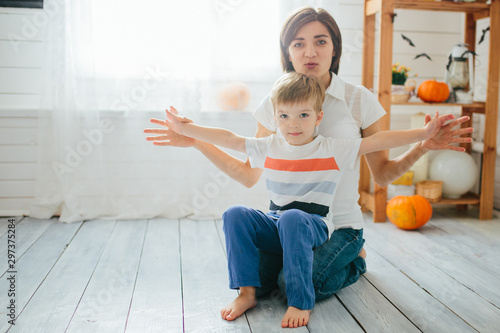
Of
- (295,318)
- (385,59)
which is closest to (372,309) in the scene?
(295,318)

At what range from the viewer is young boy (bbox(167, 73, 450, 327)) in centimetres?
142

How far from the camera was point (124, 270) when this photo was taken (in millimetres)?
1859

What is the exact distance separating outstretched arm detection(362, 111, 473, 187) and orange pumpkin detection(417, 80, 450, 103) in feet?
3.09

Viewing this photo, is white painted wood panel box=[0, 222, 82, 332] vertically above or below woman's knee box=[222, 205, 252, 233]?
below

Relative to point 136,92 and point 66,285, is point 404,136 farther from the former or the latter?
point 136,92

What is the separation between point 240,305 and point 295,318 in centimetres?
17

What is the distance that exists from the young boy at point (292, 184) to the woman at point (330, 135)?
8cm

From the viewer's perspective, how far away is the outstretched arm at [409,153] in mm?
1478

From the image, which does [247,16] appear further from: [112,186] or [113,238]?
[113,238]

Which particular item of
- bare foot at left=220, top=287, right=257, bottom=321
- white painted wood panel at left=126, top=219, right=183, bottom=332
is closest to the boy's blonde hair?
bare foot at left=220, top=287, right=257, bottom=321

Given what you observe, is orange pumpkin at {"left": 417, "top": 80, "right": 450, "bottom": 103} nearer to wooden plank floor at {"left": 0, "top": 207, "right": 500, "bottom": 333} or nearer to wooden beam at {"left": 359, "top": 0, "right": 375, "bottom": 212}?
wooden beam at {"left": 359, "top": 0, "right": 375, "bottom": 212}

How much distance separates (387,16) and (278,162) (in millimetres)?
1328

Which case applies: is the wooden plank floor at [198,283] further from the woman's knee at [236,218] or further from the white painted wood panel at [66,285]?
the woman's knee at [236,218]

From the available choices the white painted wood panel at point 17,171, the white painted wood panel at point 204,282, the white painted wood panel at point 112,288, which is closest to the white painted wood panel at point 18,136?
the white painted wood panel at point 17,171
